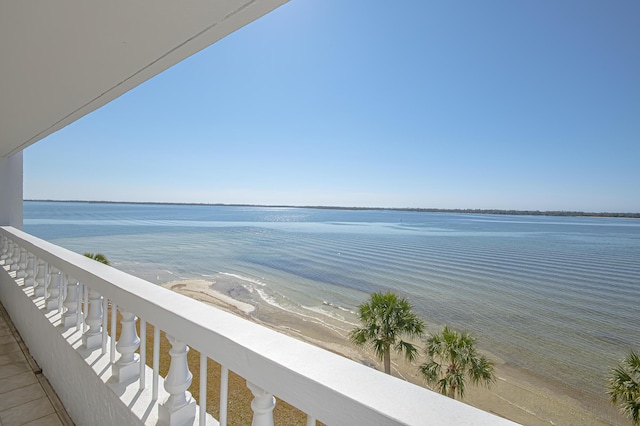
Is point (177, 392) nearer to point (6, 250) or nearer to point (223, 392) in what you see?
point (223, 392)

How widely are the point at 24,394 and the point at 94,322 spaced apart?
3.89 ft

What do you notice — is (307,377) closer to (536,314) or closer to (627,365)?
(627,365)

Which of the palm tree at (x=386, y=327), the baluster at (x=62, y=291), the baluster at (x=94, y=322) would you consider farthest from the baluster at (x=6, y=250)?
the palm tree at (x=386, y=327)

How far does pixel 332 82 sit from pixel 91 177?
57.7m

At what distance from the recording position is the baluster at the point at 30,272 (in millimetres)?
2537

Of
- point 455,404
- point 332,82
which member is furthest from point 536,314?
point 455,404

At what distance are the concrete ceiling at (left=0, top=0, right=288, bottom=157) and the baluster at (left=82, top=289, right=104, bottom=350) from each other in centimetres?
117

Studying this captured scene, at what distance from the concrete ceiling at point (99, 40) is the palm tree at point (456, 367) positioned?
10229 mm

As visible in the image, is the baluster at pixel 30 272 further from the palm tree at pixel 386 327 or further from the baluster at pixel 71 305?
the palm tree at pixel 386 327

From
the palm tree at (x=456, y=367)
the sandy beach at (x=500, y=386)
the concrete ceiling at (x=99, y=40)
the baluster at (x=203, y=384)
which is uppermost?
the concrete ceiling at (x=99, y=40)

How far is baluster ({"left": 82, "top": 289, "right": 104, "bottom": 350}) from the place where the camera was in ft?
4.84

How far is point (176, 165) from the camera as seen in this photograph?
194ft

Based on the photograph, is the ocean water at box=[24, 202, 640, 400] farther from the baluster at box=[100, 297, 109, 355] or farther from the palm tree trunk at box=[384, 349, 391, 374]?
the baluster at box=[100, 297, 109, 355]

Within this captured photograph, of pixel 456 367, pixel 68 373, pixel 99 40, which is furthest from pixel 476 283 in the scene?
pixel 99 40
